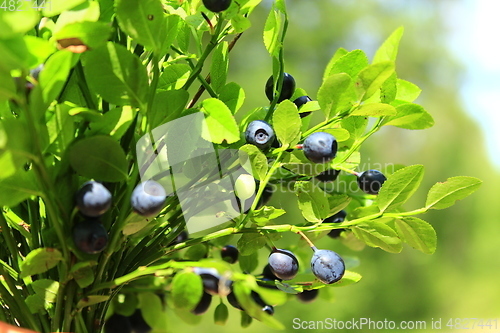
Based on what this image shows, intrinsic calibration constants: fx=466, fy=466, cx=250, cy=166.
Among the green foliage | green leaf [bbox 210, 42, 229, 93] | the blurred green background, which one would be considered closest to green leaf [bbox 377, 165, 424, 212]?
the green foliage

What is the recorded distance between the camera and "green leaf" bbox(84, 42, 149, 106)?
0.21 metres

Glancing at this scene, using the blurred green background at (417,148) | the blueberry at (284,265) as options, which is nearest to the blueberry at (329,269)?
the blueberry at (284,265)

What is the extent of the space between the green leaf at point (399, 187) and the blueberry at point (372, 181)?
0.17ft

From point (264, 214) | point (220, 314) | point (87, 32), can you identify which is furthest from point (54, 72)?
point (220, 314)

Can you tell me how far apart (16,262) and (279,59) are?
0.61 ft

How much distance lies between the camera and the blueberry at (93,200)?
0.20 m

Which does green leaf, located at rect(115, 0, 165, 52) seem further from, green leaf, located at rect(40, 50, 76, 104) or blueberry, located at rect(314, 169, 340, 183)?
blueberry, located at rect(314, 169, 340, 183)

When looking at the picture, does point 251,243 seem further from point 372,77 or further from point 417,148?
point 417,148

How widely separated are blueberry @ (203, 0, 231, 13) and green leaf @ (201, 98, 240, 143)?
1.8 inches

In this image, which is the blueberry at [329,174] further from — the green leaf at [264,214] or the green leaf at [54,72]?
the green leaf at [54,72]

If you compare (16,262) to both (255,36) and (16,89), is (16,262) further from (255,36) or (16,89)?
(255,36)

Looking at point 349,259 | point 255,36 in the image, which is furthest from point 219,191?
point 255,36

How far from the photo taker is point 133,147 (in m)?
0.24

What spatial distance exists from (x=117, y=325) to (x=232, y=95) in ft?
0.63
